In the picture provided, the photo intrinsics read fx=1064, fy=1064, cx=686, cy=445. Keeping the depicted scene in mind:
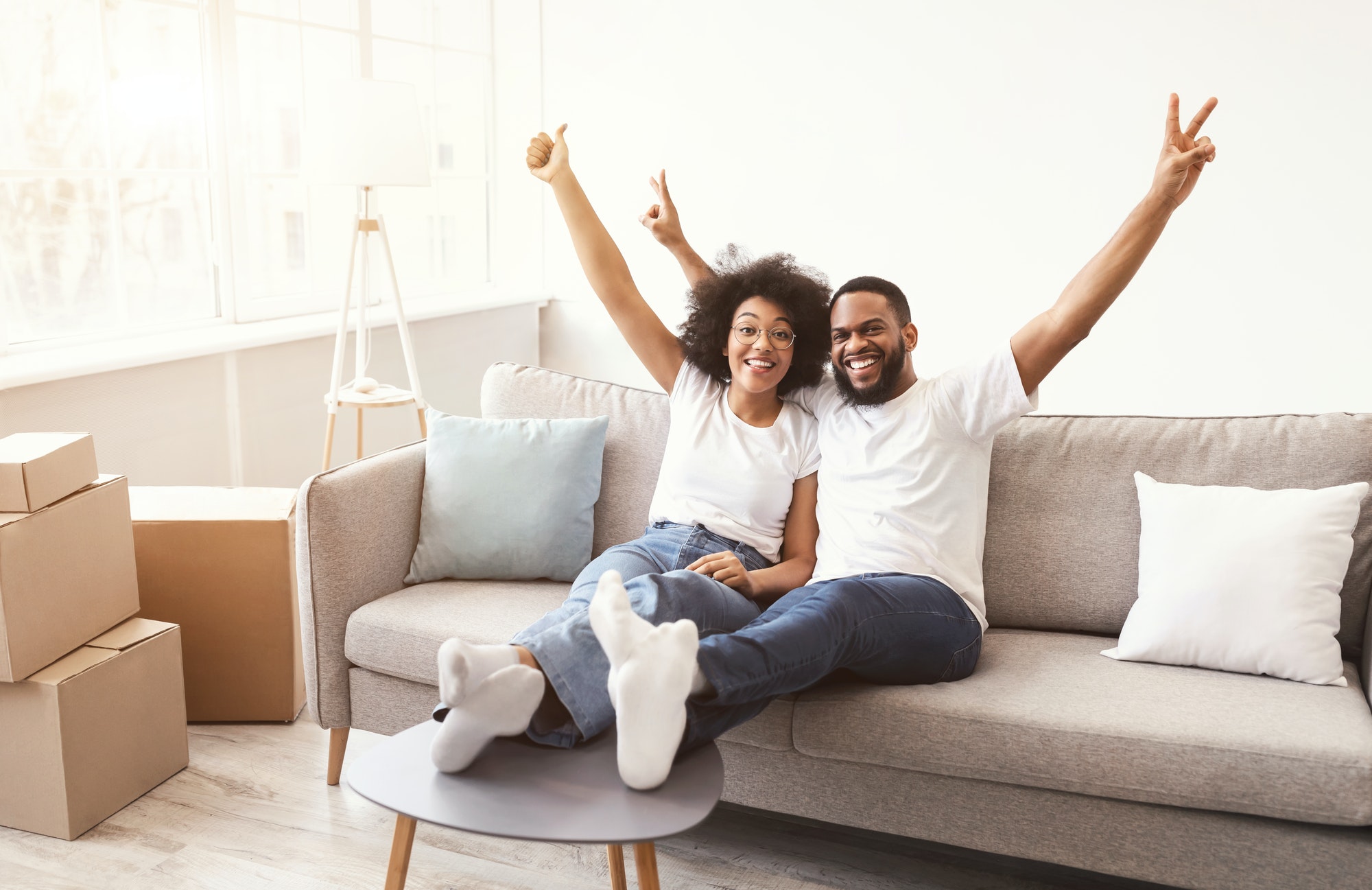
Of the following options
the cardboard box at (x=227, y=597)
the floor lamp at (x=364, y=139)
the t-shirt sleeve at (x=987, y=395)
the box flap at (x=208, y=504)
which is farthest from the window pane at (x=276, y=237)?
the t-shirt sleeve at (x=987, y=395)

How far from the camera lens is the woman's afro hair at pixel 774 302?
2.17 meters

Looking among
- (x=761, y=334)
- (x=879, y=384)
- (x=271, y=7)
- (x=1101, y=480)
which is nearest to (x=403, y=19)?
(x=271, y=7)

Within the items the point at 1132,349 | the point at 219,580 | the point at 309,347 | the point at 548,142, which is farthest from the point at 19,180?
the point at 1132,349

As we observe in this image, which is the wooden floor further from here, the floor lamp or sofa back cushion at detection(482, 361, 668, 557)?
the floor lamp

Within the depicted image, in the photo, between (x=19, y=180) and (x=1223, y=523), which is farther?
(x=19, y=180)

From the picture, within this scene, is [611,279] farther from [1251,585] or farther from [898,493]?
[1251,585]

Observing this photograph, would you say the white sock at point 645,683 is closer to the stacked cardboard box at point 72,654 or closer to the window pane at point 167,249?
the stacked cardboard box at point 72,654

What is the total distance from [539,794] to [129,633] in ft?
3.98

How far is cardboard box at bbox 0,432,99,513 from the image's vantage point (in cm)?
190

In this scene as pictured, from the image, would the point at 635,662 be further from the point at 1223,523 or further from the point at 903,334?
the point at 1223,523

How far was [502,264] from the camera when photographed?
4945 mm

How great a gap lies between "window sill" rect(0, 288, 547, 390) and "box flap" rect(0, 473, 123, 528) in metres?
0.60

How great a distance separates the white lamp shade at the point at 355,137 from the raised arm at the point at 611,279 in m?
0.78

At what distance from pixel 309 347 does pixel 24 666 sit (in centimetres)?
175
